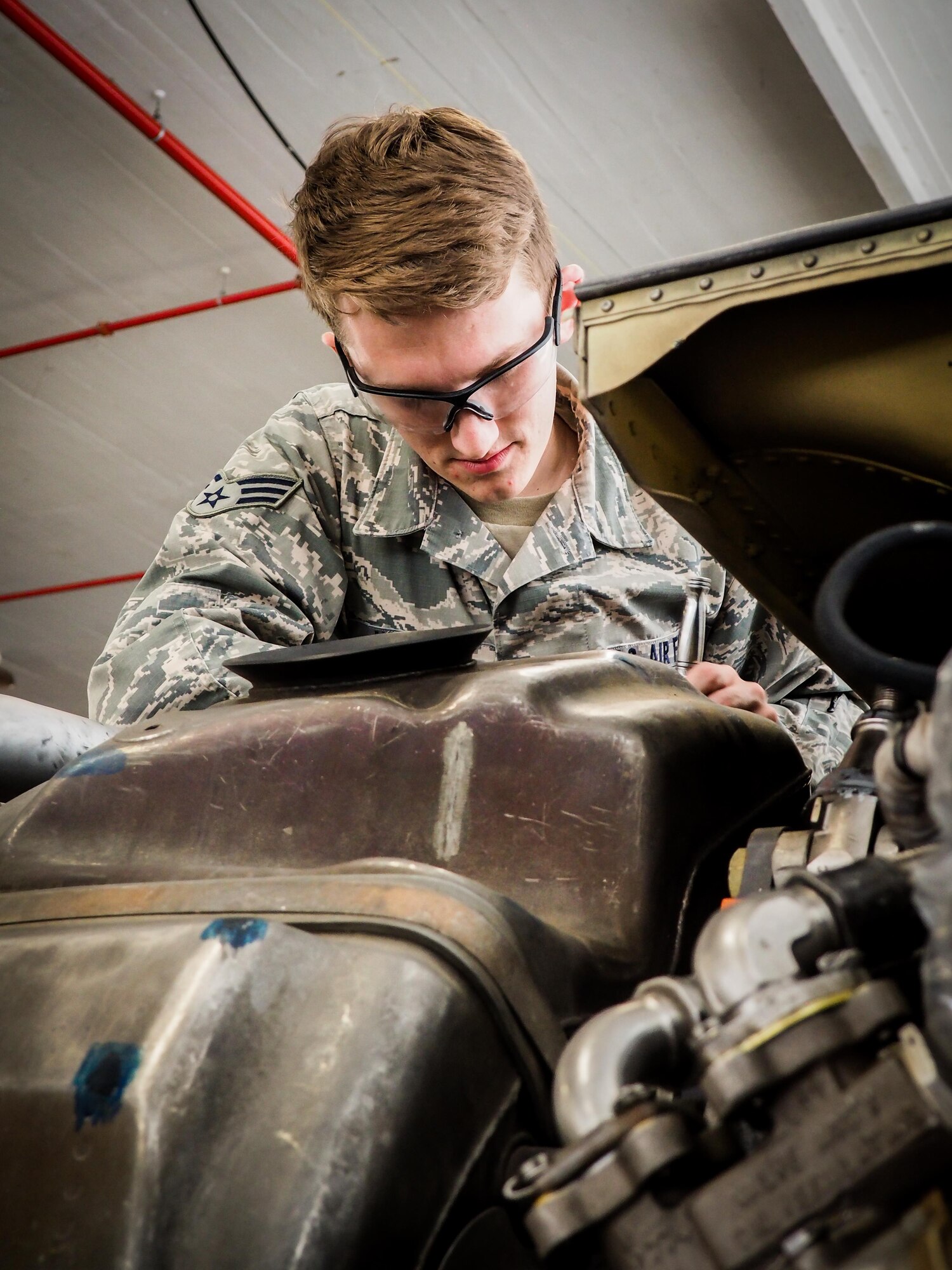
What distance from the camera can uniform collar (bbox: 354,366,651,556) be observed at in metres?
1.93

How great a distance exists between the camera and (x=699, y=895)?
87cm

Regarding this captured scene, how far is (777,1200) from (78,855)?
625 mm

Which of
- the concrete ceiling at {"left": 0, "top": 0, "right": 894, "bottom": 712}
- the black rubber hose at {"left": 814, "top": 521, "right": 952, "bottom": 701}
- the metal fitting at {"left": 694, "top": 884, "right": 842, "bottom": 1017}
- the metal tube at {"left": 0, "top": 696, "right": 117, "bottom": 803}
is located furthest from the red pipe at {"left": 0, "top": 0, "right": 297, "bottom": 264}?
the metal fitting at {"left": 694, "top": 884, "right": 842, "bottom": 1017}

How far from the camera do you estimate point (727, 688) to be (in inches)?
52.6

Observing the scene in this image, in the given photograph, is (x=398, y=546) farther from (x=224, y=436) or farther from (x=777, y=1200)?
(x=224, y=436)

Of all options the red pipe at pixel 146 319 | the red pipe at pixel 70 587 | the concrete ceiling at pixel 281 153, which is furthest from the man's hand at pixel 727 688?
the red pipe at pixel 70 587

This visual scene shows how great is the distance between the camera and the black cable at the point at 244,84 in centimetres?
306

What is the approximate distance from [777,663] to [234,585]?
93 cm

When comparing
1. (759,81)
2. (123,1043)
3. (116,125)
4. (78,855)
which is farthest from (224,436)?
(123,1043)

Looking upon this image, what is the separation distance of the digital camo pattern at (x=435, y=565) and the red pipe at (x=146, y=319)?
2.11m

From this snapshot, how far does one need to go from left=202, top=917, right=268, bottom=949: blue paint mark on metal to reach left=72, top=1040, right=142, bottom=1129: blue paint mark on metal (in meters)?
0.07

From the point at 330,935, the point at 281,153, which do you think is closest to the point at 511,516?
the point at 330,935

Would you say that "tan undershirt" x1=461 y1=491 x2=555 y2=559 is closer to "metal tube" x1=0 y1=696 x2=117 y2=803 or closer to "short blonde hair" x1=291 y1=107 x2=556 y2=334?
"short blonde hair" x1=291 y1=107 x2=556 y2=334

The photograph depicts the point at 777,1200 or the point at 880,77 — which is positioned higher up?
the point at 880,77
